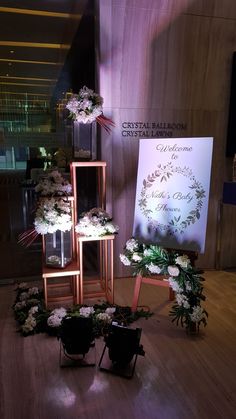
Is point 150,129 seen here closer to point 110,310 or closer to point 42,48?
point 42,48

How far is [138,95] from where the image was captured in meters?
2.95

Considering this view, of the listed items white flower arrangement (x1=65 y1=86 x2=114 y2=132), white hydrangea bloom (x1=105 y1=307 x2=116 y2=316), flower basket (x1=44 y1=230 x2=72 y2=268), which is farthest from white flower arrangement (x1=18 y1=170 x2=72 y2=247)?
white hydrangea bloom (x1=105 y1=307 x2=116 y2=316)

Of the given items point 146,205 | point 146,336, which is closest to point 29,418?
point 146,336

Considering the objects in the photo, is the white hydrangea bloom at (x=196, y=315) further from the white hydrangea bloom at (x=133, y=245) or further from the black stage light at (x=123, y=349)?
the white hydrangea bloom at (x=133, y=245)

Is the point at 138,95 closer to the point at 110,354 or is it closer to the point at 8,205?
the point at 8,205

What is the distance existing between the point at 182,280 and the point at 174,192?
2.01ft

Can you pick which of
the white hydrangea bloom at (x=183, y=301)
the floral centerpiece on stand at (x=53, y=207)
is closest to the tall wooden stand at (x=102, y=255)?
the floral centerpiece on stand at (x=53, y=207)

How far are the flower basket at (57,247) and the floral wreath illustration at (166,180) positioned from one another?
2.14ft

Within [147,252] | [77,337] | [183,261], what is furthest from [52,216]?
[183,261]

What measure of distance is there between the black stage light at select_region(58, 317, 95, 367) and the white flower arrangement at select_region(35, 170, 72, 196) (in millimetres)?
937

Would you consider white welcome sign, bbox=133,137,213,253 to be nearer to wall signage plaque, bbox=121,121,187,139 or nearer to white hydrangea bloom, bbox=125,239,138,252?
white hydrangea bloom, bbox=125,239,138,252

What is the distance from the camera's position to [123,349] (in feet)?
6.09

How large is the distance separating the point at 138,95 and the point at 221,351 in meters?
Result: 2.16

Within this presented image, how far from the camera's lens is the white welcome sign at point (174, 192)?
227 cm
